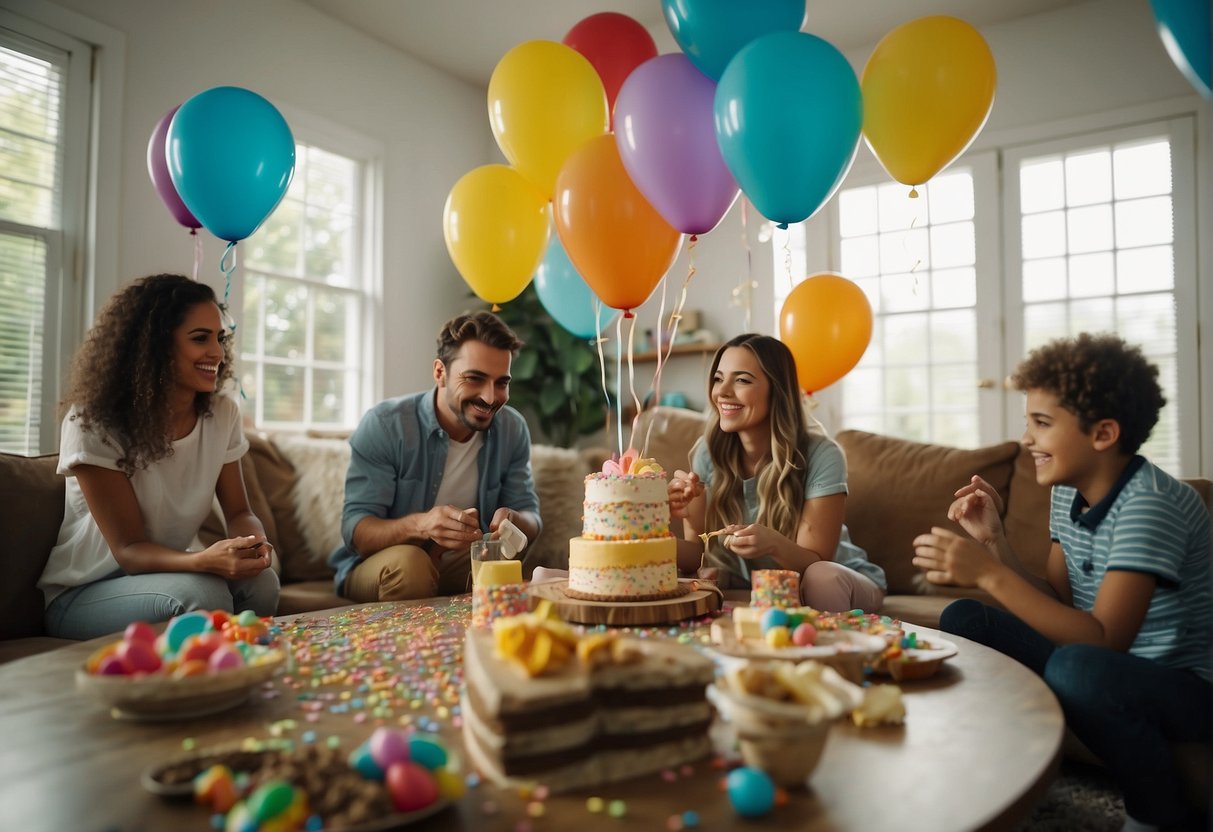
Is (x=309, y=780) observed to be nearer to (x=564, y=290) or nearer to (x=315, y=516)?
(x=315, y=516)

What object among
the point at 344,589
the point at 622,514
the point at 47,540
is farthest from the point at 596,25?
the point at 47,540

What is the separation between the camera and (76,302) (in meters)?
3.71

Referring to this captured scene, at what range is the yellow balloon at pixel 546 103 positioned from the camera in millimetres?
2514

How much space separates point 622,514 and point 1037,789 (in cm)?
99

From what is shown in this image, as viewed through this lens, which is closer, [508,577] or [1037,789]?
[1037,789]

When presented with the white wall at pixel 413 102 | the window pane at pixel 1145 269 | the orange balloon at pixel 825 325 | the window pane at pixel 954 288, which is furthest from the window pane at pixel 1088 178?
the orange balloon at pixel 825 325

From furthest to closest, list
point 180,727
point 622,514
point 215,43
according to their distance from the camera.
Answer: point 215,43 → point 622,514 → point 180,727

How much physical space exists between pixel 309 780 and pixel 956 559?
1239 mm

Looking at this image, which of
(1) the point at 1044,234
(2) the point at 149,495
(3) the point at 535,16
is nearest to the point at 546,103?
(2) the point at 149,495

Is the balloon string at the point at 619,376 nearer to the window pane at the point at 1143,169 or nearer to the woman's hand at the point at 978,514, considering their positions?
the woman's hand at the point at 978,514

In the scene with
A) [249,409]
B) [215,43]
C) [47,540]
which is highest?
[215,43]

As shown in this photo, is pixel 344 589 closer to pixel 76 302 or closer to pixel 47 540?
pixel 47 540

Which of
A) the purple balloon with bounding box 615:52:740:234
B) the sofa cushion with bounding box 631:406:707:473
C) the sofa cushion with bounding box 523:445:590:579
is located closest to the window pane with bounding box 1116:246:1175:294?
the sofa cushion with bounding box 631:406:707:473

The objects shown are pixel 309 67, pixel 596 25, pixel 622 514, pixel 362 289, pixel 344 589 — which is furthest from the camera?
pixel 362 289
